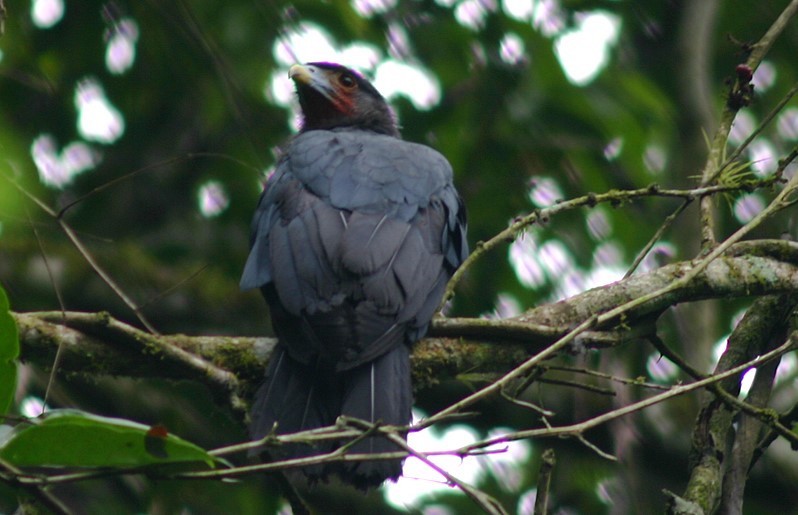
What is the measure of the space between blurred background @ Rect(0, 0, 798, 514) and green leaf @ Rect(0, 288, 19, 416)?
3333mm

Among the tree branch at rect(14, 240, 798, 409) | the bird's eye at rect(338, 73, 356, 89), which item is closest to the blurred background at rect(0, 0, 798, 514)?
the bird's eye at rect(338, 73, 356, 89)

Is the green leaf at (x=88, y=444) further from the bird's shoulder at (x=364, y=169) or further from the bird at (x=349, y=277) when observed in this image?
the bird's shoulder at (x=364, y=169)

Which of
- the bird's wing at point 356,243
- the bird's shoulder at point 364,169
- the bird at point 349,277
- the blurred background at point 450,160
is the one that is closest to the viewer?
the bird at point 349,277

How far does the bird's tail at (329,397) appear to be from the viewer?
3.99m

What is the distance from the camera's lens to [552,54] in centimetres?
623

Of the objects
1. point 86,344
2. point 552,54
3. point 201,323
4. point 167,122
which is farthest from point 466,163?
point 86,344

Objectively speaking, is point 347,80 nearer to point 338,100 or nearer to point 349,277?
point 338,100

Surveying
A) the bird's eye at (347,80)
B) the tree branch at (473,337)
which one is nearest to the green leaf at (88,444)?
the tree branch at (473,337)

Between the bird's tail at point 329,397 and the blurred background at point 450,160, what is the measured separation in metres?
1.89

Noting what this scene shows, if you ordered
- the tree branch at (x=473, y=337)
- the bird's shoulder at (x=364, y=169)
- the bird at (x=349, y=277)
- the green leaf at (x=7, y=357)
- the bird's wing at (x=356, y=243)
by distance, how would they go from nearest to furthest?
the green leaf at (x=7, y=357) < the tree branch at (x=473, y=337) < the bird at (x=349, y=277) < the bird's wing at (x=356, y=243) < the bird's shoulder at (x=364, y=169)

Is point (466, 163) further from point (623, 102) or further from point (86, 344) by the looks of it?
point (86, 344)

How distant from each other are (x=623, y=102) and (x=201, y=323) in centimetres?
334

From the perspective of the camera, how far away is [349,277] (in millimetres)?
4348

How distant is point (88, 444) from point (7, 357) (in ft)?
1.18
